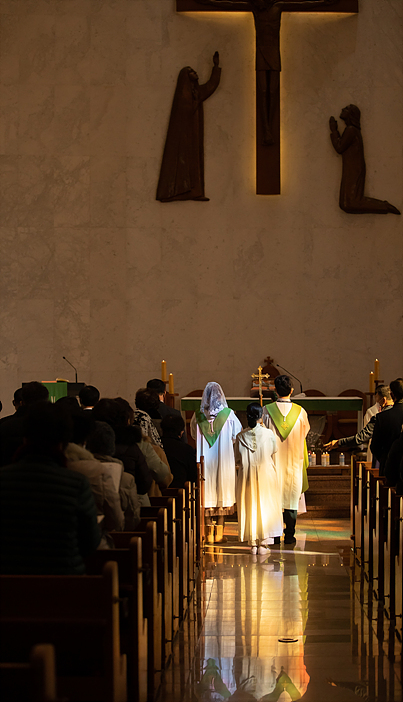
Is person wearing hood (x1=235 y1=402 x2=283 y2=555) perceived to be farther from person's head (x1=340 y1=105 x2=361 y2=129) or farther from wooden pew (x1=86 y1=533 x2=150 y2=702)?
person's head (x1=340 y1=105 x2=361 y2=129)

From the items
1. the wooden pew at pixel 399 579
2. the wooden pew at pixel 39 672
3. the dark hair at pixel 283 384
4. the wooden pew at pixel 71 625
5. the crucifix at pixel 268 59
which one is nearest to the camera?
the wooden pew at pixel 39 672

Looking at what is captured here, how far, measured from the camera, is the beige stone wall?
468 inches

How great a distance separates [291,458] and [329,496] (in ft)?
4.84

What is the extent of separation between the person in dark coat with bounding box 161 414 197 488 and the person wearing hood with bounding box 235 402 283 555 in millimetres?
1195

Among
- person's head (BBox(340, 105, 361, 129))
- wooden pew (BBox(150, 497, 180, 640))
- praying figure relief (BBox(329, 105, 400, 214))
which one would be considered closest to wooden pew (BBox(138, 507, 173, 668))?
wooden pew (BBox(150, 497, 180, 640))

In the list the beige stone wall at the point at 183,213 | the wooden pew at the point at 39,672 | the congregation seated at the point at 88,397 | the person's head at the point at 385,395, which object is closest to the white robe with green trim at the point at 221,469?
the person's head at the point at 385,395

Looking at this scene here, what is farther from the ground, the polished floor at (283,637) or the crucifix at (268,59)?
the crucifix at (268,59)

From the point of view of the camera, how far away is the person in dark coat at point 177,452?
5906 millimetres

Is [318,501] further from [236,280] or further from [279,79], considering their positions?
[279,79]

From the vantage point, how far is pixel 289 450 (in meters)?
7.79

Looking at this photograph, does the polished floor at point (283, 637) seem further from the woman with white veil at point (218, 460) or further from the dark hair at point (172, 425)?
the dark hair at point (172, 425)

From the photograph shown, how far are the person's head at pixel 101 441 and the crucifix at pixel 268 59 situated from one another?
337 inches

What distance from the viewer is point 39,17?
470 inches

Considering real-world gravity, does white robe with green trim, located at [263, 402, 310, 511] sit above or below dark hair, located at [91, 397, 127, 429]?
below
